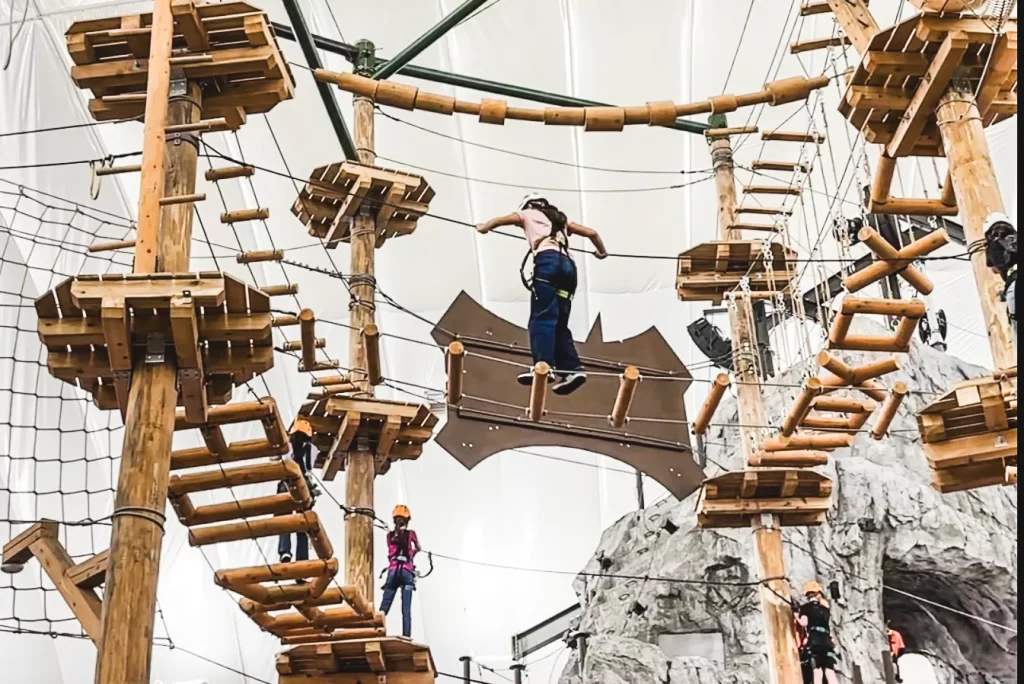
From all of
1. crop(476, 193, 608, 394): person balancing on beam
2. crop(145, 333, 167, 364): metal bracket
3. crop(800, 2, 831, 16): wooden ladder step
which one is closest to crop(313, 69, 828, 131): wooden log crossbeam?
crop(800, 2, 831, 16): wooden ladder step

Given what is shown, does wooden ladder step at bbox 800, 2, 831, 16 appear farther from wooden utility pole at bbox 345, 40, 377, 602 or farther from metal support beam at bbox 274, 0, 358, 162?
metal support beam at bbox 274, 0, 358, 162

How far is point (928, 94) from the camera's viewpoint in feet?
15.8

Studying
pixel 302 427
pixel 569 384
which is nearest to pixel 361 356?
pixel 302 427

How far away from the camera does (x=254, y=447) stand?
4.71m

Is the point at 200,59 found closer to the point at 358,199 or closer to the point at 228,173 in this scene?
the point at 228,173

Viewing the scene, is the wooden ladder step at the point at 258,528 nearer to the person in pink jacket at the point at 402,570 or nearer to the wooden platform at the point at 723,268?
the person in pink jacket at the point at 402,570

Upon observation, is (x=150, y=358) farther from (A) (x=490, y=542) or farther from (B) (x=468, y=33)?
(A) (x=490, y=542)

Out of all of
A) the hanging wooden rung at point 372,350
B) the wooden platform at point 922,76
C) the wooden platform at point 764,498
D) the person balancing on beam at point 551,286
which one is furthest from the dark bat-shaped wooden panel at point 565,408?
the wooden platform at point 922,76

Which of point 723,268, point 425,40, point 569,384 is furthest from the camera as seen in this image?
point 723,268

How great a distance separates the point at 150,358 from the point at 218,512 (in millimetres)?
922

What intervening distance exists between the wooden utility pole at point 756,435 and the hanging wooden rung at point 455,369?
1.78 meters

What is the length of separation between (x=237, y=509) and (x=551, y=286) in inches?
84.0

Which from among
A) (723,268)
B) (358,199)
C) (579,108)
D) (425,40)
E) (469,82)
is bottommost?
(723,268)

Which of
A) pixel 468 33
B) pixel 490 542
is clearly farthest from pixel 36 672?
pixel 468 33
